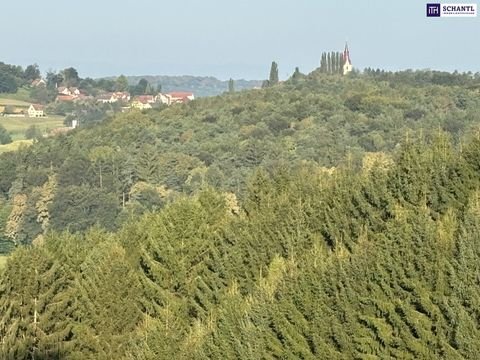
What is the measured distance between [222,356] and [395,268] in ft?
11.8

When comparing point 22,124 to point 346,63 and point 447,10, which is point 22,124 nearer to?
point 346,63

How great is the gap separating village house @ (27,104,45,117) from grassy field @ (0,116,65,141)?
235cm

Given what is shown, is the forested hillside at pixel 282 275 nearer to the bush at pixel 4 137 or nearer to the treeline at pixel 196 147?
the treeline at pixel 196 147

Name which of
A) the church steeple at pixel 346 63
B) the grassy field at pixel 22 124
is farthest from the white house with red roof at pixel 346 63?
the grassy field at pixel 22 124

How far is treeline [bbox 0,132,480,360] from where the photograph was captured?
1477cm

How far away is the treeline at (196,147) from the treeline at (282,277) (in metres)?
42.1

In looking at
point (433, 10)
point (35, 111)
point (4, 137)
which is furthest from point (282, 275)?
point (35, 111)

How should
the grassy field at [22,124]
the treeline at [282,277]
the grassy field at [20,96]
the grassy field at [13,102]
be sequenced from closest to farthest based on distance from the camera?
the treeline at [282,277], the grassy field at [22,124], the grassy field at [13,102], the grassy field at [20,96]

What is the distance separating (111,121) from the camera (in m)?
120

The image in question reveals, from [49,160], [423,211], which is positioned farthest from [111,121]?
[423,211]

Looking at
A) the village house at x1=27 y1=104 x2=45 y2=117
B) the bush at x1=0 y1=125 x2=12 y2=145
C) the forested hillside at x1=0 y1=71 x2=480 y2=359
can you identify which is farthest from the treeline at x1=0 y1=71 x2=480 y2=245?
the village house at x1=27 y1=104 x2=45 y2=117

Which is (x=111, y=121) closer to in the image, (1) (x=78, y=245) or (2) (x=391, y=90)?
(2) (x=391, y=90)

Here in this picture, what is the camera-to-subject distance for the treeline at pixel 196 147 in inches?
3258

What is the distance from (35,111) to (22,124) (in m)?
16.3
